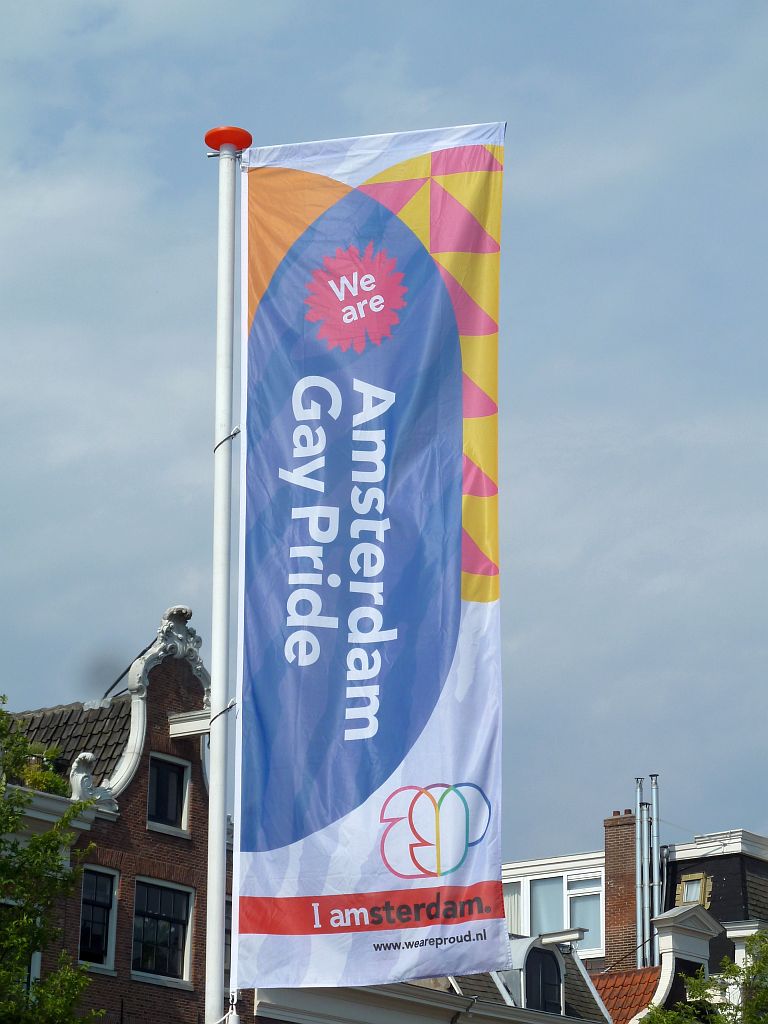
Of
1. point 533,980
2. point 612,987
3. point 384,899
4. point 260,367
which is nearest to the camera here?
point 384,899

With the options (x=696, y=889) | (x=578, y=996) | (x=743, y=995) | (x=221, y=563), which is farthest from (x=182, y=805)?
(x=696, y=889)

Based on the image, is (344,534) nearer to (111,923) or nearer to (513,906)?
(111,923)

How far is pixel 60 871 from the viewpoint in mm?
22922

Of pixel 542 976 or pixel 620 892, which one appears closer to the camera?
pixel 542 976

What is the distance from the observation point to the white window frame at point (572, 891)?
56.5 meters

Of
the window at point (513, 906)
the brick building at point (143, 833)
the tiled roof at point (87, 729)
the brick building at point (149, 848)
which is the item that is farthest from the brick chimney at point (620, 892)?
the tiled roof at point (87, 729)

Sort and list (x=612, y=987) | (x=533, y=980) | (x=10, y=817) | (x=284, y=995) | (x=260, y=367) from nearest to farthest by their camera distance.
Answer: (x=260, y=367) < (x=10, y=817) < (x=284, y=995) < (x=533, y=980) < (x=612, y=987)

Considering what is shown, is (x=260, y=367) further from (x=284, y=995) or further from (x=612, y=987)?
(x=612, y=987)

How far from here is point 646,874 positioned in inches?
2180

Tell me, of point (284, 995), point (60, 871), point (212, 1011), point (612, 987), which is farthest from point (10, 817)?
point (612, 987)

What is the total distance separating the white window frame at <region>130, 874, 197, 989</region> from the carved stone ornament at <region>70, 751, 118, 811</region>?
1704mm

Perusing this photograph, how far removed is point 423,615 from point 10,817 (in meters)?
9.56

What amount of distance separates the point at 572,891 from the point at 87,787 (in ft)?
→ 88.1

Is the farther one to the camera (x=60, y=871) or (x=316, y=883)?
(x=60, y=871)
